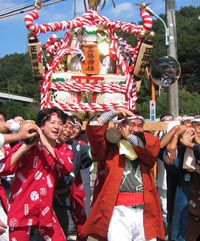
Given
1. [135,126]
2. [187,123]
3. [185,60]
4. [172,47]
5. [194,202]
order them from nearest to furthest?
[135,126] < [194,202] < [187,123] < [172,47] < [185,60]

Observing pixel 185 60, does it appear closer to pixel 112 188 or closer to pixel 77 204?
pixel 77 204

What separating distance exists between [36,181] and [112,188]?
614mm

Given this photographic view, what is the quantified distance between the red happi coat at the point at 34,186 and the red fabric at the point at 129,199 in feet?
1.57

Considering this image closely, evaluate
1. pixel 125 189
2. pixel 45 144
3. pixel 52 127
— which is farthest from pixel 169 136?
pixel 45 144

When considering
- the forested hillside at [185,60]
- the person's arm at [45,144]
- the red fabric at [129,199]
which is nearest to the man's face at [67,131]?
the person's arm at [45,144]

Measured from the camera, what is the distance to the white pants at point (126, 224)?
3.94 m

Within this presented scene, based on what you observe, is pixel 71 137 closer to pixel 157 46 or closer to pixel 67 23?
pixel 67 23

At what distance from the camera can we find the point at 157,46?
36.1 meters

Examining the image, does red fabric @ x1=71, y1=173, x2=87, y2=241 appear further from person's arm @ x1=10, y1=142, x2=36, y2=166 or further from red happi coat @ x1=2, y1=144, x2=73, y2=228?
person's arm @ x1=10, y1=142, x2=36, y2=166

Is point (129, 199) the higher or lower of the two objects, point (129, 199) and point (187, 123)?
the lower

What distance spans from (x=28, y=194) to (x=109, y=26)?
387 cm

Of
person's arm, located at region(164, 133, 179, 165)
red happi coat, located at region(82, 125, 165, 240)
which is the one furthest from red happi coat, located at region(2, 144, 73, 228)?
person's arm, located at region(164, 133, 179, 165)

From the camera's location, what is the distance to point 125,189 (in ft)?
13.3

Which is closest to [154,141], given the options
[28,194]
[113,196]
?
[113,196]
